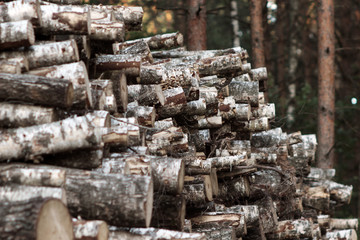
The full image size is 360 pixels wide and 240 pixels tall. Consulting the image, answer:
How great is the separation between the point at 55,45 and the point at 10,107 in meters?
0.86

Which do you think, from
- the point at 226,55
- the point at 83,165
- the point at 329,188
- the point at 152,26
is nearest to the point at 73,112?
the point at 83,165

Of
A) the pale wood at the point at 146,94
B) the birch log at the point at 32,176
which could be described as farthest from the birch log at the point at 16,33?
the pale wood at the point at 146,94

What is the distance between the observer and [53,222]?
10.6ft

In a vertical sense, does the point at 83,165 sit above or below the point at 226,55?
below

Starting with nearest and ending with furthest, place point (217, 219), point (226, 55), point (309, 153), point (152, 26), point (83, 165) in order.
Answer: point (83, 165)
point (217, 219)
point (226, 55)
point (309, 153)
point (152, 26)

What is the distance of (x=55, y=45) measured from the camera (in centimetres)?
500

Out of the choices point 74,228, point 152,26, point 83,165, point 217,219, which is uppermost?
point 152,26

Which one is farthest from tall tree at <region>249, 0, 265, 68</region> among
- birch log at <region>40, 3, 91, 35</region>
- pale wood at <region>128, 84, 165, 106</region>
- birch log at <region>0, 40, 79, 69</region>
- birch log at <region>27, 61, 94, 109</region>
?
birch log at <region>27, 61, 94, 109</region>

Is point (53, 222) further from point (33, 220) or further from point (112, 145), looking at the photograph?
point (112, 145)

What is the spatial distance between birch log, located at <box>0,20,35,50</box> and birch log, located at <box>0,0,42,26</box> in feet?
0.90

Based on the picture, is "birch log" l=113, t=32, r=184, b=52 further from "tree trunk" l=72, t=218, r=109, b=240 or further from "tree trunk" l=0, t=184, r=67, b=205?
"tree trunk" l=72, t=218, r=109, b=240

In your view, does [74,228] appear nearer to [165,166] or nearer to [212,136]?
[165,166]

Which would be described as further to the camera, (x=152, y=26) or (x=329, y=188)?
(x=152, y=26)

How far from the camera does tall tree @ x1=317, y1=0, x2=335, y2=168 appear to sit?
14.1 metres
